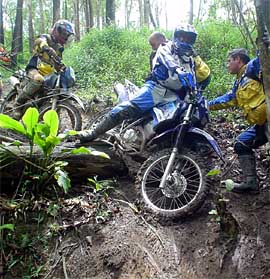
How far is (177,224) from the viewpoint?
4.52 meters

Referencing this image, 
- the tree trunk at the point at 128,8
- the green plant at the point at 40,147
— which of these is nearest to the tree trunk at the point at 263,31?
the green plant at the point at 40,147

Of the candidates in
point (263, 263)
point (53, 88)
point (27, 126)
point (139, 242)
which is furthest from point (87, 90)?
point (263, 263)

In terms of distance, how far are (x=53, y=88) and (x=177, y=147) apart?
317 cm

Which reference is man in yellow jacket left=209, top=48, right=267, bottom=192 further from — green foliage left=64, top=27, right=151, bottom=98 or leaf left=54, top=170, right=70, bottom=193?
green foliage left=64, top=27, right=151, bottom=98

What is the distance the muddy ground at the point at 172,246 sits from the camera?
3.89 meters

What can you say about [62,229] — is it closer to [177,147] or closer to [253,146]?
[177,147]

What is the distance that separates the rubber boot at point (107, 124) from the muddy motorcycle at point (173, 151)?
135mm

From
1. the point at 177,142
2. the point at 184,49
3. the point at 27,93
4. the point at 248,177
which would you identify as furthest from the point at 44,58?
the point at 248,177

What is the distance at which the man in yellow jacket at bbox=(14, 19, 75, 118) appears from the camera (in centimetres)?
684

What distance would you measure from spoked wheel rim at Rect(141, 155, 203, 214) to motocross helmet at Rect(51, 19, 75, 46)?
3246 millimetres

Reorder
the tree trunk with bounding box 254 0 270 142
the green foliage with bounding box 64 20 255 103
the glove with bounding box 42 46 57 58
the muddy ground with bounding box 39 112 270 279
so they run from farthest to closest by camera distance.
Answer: the green foliage with bounding box 64 20 255 103, the glove with bounding box 42 46 57 58, the muddy ground with bounding box 39 112 270 279, the tree trunk with bounding box 254 0 270 142

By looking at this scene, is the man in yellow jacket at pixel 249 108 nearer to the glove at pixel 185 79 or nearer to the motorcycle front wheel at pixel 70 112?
the glove at pixel 185 79

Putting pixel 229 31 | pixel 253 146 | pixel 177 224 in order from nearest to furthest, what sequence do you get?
1. pixel 177 224
2. pixel 253 146
3. pixel 229 31

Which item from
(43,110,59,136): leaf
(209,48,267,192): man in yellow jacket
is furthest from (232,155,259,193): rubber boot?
(43,110,59,136): leaf
